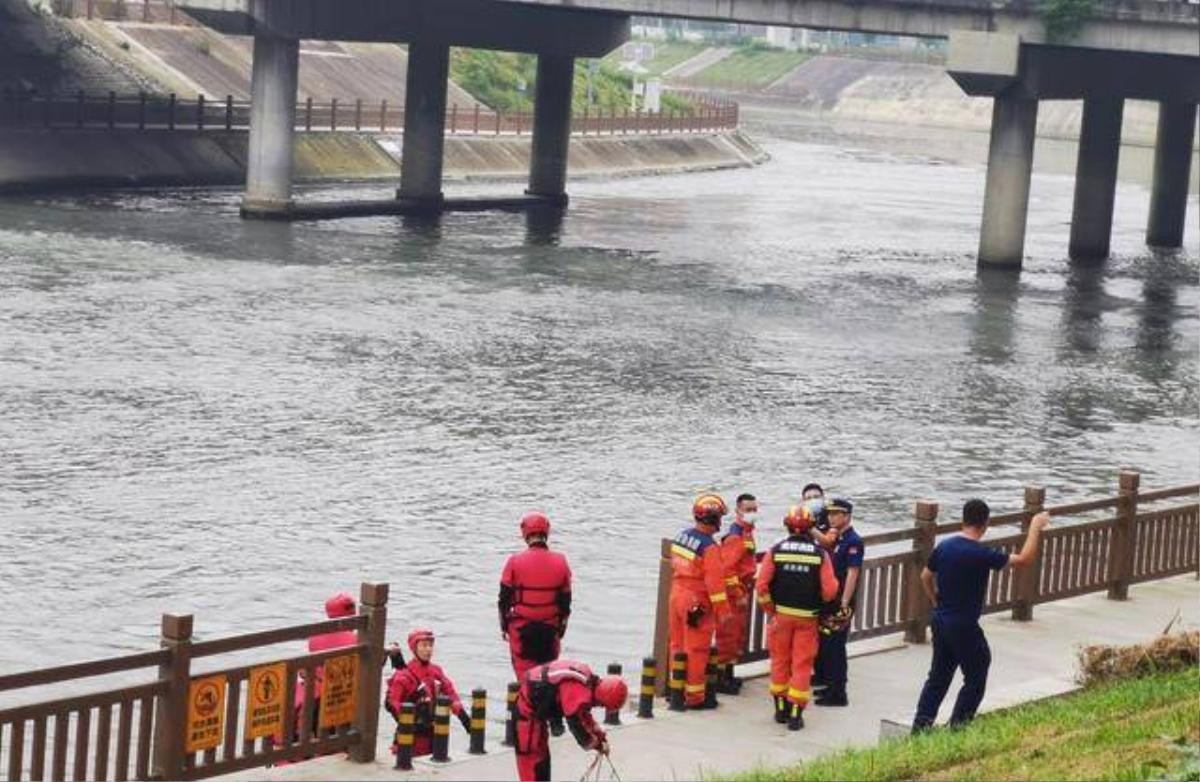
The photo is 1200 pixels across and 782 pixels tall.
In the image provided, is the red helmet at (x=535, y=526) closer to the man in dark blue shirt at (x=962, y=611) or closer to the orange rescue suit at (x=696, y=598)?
the orange rescue suit at (x=696, y=598)

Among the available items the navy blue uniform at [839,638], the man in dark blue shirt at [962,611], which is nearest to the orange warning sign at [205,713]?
the man in dark blue shirt at [962,611]

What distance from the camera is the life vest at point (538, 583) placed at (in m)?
18.2

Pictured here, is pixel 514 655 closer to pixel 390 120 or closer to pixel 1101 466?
pixel 1101 466

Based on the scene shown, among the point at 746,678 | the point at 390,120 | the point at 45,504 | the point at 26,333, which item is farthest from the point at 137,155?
the point at 746,678

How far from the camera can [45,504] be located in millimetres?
31234

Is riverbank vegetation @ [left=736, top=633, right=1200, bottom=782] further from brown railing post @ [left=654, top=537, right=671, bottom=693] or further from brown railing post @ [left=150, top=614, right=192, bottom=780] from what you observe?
brown railing post @ [left=150, top=614, right=192, bottom=780]

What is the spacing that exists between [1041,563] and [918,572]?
215cm

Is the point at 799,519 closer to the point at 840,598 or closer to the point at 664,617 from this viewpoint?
the point at 840,598

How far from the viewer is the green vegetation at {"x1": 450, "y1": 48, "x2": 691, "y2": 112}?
123625 mm

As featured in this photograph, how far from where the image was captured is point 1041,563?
23766 millimetres

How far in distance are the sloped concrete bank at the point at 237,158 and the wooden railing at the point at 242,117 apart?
1.92 ft

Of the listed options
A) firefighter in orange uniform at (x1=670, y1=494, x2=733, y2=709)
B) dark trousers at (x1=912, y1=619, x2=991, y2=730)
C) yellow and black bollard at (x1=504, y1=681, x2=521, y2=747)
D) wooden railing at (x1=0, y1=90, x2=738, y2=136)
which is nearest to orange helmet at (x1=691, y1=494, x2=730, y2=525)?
firefighter in orange uniform at (x1=670, y1=494, x2=733, y2=709)

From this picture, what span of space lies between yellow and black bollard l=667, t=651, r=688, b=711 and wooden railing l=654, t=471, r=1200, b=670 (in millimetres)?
580

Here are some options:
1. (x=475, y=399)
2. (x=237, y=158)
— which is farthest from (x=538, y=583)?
(x=237, y=158)
